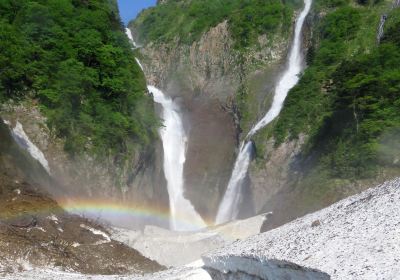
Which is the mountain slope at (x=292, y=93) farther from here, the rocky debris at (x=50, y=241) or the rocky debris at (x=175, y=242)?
the rocky debris at (x=50, y=241)

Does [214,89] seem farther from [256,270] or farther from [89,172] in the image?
[256,270]

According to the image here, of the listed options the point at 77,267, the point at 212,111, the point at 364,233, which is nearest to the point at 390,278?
the point at 364,233

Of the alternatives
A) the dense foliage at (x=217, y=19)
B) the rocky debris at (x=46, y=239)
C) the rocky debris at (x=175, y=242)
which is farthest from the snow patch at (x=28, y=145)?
the dense foliage at (x=217, y=19)

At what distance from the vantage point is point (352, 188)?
84.9 feet

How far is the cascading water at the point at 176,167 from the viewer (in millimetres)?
35281

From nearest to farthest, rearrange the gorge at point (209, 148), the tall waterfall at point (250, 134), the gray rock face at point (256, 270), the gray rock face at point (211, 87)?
the gray rock face at point (256, 270) < the gorge at point (209, 148) < the tall waterfall at point (250, 134) < the gray rock face at point (211, 87)

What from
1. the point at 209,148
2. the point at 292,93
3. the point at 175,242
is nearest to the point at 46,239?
the point at 175,242

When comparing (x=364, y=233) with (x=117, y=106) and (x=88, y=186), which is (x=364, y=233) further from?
(x=117, y=106)

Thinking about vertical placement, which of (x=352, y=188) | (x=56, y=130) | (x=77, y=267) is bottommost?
(x=77, y=267)

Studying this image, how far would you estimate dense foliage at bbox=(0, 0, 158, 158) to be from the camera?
24781 millimetres

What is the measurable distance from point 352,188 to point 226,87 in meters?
21.1

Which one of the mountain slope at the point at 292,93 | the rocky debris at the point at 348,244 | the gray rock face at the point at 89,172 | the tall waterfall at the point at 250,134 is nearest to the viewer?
the rocky debris at the point at 348,244

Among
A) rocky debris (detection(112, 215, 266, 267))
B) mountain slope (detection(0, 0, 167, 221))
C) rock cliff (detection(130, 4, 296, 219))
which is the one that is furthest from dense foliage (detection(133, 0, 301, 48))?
rocky debris (detection(112, 215, 266, 267))

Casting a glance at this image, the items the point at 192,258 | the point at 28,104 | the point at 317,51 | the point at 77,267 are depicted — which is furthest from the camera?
the point at 317,51
